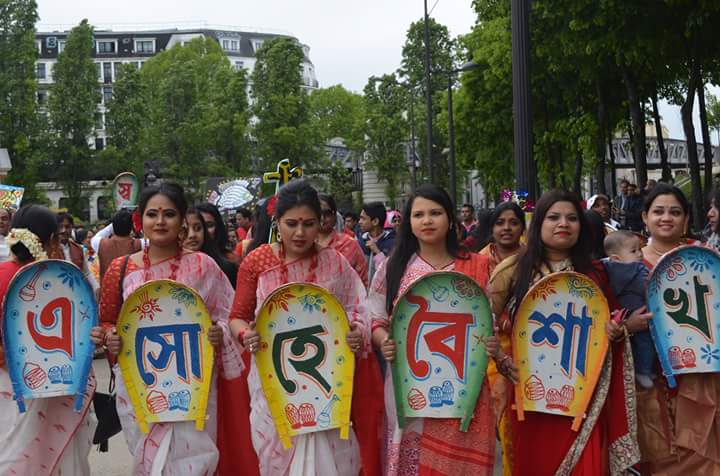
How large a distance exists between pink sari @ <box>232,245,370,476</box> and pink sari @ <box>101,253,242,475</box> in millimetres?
229

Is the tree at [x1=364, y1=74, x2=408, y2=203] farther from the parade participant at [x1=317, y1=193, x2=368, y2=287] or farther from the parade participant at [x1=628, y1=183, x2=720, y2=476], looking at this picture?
the parade participant at [x1=628, y1=183, x2=720, y2=476]

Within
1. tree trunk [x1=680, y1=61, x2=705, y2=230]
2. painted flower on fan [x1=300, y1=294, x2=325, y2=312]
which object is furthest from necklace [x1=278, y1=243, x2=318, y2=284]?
tree trunk [x1=680, y1=61, x2=705, y2=230]

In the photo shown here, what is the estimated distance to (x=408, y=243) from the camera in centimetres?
586

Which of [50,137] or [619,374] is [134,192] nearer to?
[619,374]

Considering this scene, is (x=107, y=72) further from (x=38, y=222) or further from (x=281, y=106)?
(x=38, y=222)

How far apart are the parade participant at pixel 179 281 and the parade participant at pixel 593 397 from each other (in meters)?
1.50

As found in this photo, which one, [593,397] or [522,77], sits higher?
[522,77]

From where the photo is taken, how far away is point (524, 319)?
558 centimetres

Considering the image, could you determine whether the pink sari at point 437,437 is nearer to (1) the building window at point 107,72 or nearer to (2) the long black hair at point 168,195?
(2) the long black hair at point 168,195

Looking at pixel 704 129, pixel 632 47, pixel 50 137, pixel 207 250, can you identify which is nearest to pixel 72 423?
pixel 207 250

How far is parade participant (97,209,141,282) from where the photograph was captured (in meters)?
12.8

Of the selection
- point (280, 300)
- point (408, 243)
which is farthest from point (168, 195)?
point (408, 243)

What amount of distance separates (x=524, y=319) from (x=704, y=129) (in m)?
21.2

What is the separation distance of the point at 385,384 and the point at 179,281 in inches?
48.3
